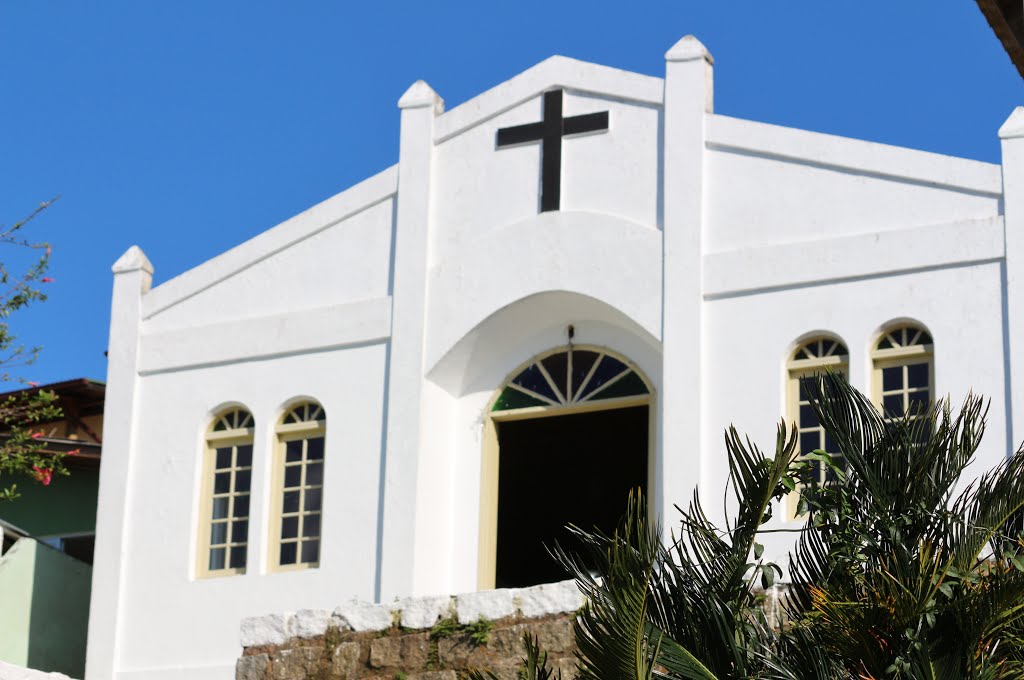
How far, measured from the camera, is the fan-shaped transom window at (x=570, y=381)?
62.3ft

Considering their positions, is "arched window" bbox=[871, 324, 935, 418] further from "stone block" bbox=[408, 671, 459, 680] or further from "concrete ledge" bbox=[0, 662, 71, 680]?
"concrete ledge" bbox=[0, 662, 71, 680]

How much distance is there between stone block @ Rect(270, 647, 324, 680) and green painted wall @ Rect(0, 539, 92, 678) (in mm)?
6076

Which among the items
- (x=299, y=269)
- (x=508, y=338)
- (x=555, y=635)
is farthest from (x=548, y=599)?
(x=299, y=269)

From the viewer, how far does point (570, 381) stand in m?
19.4

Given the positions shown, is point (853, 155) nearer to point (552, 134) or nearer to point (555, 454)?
point (552, 134)

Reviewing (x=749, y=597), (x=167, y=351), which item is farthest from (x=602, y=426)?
(x=749, y=597)

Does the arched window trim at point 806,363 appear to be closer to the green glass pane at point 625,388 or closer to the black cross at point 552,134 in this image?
the green glass pane at point 625,388

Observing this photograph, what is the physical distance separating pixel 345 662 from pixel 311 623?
0.51 metres

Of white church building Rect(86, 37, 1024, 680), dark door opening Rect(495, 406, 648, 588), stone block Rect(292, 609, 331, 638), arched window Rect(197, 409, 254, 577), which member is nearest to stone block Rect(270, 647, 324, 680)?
stone block Rect(292, 609, 331, 638)

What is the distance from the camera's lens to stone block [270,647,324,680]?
1460cm

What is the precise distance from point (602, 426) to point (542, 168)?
3.46 meters

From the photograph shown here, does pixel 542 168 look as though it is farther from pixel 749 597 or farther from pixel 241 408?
pixel 749 597

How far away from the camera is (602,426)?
20.9 meters

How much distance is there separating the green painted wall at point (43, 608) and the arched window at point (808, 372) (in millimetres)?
8532
